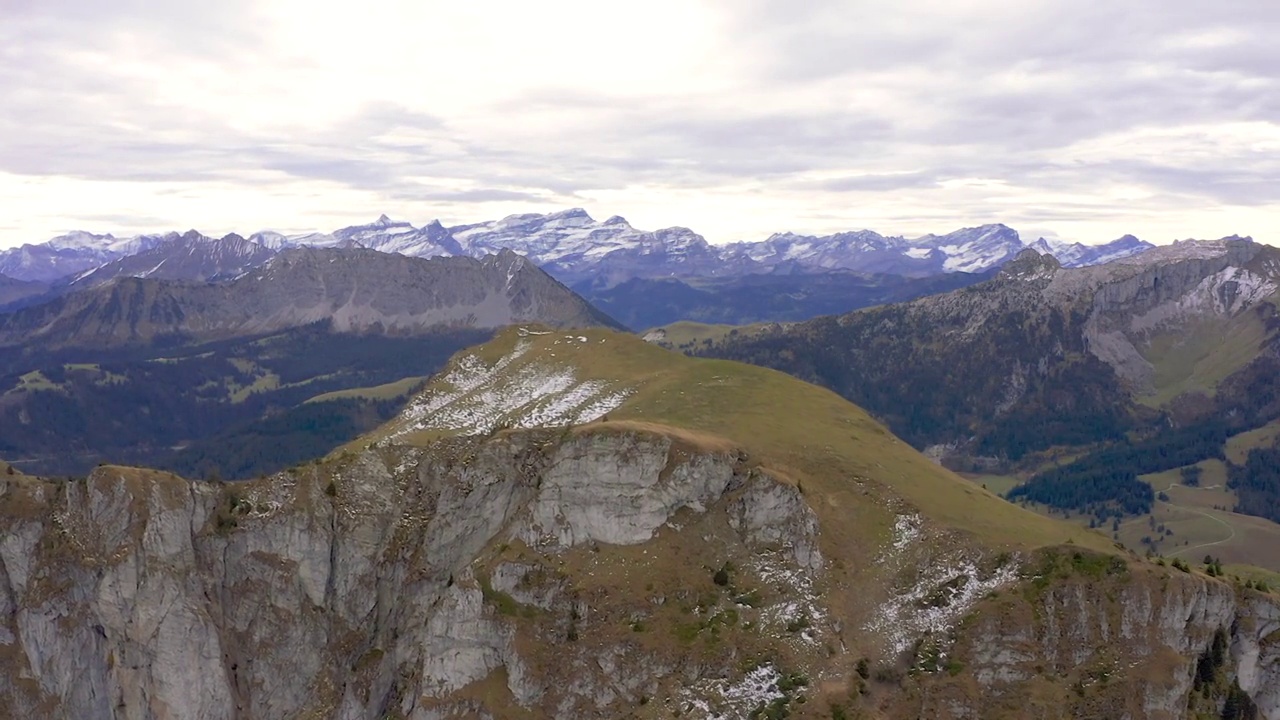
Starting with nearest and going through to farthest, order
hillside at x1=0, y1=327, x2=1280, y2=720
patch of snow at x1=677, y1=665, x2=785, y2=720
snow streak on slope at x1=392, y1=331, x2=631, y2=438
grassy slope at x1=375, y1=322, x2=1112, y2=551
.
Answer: patch of snow at x1=677, y1=665, x2=785, y2=720, hillside at x1=0, y1=327, x2=1280, y2=720, grassy slope at x1=375, y1=322, x2=1112, y2=551, snow streak on slope at x1=392, y1=331, x2=631, y2=438

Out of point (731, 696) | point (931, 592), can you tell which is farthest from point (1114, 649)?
point (731, 696)

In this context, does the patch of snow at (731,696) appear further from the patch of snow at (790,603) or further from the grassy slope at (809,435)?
the grassy slope at (809,435)

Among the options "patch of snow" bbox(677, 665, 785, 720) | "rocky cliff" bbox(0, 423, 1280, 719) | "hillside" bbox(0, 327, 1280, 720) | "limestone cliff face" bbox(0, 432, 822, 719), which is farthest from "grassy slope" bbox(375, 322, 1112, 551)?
"patch of snow" bbox(677, 665, 785, 720)

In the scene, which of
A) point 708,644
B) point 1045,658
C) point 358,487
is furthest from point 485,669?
point 1045,658

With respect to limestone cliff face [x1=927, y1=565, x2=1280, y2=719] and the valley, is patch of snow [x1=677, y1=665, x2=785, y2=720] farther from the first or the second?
limestone cliff face [x1=927, y1=565, x2=1280, y2=719]

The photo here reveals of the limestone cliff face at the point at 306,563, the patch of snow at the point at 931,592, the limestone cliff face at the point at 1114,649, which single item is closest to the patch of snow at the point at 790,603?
the limestone cliff face at the point at 306,563

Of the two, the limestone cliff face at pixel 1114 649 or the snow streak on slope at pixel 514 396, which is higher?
the snow streak on slope at pixel 514 396

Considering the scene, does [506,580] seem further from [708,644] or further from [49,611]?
[49,611]
